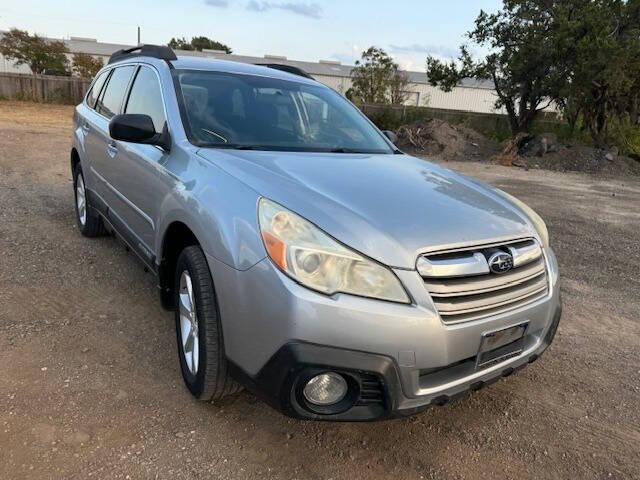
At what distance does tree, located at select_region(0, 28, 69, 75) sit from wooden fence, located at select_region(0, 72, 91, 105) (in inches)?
415

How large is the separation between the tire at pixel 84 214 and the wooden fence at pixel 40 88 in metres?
22.3

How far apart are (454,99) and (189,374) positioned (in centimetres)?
4800

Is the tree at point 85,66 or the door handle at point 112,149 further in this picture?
the tree at point 85,66

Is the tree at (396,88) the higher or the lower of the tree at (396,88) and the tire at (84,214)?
the higher

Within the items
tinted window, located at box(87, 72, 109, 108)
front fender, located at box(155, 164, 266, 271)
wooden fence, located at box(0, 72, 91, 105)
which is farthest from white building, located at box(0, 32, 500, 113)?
front fender, located at box(155, 164, 266, 271)

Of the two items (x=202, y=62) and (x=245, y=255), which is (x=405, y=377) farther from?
(x=202, y=62)

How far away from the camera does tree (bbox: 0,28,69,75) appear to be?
33250 millimetres

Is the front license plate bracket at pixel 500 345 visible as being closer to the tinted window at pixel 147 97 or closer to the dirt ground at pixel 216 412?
the dirt ground at pixel 216 412

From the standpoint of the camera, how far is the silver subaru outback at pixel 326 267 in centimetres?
197

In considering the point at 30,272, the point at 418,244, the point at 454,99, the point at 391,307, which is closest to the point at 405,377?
the point at 391,307

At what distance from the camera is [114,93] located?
4.38m

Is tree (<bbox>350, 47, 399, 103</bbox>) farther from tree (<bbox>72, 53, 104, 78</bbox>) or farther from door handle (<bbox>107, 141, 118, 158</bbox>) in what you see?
door handle (<bbox>107, 141, 118, 158</bbox>)

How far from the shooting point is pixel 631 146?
49.8 ft

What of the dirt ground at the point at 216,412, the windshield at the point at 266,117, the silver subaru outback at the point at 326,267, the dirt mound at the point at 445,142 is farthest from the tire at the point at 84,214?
the dirt mound at the point at 445,142
